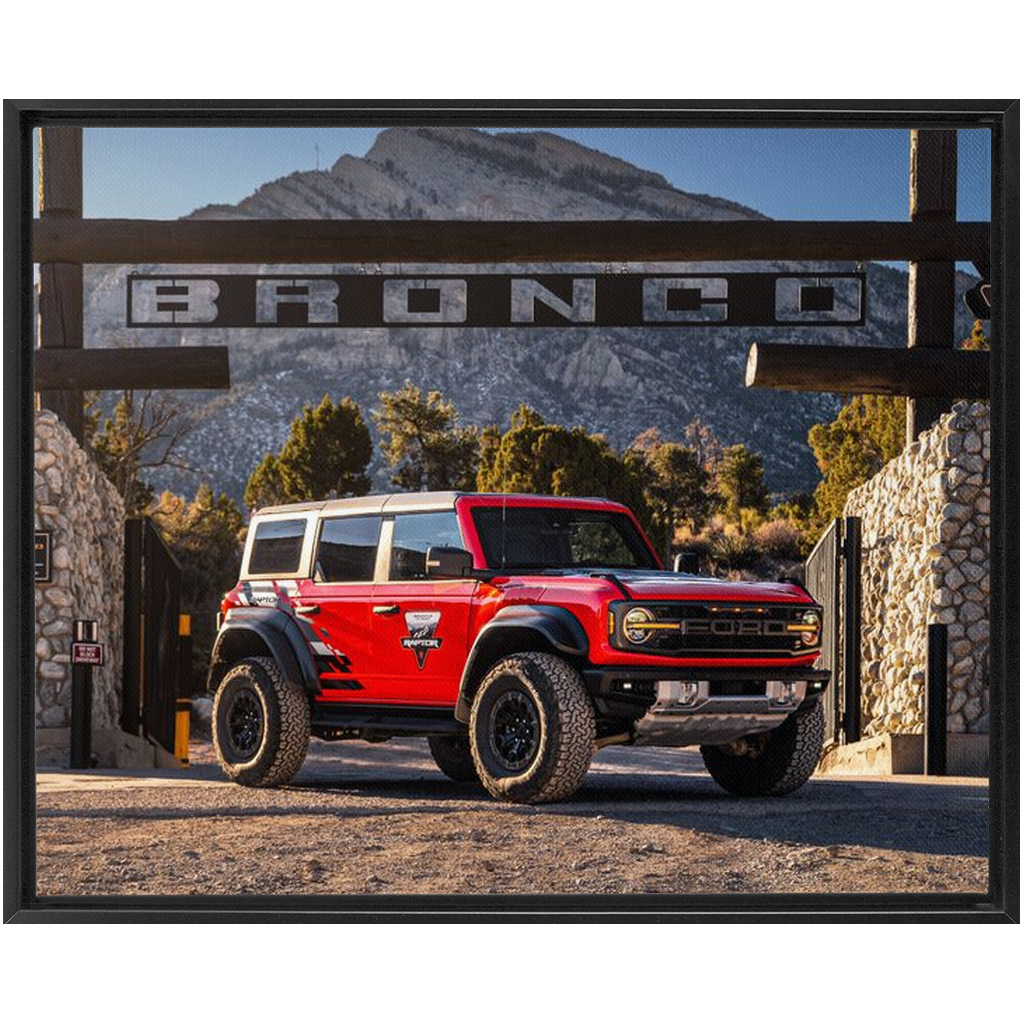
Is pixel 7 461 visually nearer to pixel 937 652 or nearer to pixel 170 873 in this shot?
pixel 170 873

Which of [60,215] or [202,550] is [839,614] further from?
[60,215]

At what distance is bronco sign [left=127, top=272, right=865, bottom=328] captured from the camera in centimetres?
1393

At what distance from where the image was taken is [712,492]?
13820 mm

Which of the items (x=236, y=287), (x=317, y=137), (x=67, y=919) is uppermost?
(x=317, y=137)

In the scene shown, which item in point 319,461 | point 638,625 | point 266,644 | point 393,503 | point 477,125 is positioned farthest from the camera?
point 266,644

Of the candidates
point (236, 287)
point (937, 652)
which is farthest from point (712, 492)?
point (236, 287)

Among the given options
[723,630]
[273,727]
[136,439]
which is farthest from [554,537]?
[136,439]

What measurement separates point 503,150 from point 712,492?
2.43 meters

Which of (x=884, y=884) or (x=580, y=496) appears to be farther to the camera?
(x=580, y=496)

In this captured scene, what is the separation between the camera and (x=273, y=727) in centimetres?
1477

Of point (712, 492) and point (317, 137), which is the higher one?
point (317, 137)

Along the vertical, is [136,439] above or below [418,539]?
above

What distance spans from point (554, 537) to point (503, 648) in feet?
2.61

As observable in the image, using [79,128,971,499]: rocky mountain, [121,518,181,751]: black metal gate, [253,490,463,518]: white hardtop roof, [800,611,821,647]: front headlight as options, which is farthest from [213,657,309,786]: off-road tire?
[800,611,821,647]: front headlight
